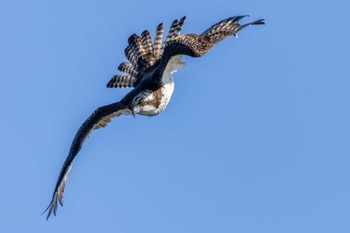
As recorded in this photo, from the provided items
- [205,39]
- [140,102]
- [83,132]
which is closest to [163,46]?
[140,102]

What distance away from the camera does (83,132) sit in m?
36.6

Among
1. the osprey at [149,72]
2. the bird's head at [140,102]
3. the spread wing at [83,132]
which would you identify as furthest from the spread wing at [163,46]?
the spread wing at [83,132]

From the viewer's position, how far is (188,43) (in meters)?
32.6

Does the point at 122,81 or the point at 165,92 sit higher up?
the point at 122,81

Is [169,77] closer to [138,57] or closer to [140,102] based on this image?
[140,102]

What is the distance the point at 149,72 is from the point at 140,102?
2246 millimetres

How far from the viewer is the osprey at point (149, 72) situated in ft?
109

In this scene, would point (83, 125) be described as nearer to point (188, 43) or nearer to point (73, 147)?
point (73, 147)

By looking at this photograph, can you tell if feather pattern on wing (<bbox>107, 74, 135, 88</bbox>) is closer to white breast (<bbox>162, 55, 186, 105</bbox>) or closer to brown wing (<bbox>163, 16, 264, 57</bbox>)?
white breast (<bbox>162, 55, 186, 105</bbox>)

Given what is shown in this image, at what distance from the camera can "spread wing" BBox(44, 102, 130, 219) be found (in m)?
36.3

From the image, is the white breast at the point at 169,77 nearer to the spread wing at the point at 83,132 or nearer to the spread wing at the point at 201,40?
the spread wing at the point at 201,40

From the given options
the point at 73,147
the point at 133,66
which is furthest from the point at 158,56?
the point at 73,147

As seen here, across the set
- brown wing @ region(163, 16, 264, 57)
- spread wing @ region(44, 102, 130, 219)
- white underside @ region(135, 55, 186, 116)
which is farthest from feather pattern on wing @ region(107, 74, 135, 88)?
brown wing @ region(163, 16, 264, 57)

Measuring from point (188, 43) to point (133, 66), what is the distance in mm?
6090
